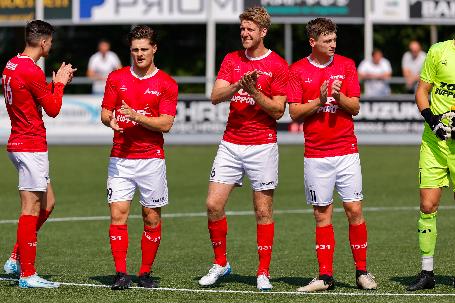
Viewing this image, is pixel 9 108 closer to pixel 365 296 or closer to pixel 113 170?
pixel 113 170

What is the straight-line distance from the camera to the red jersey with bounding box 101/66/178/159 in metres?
11.2

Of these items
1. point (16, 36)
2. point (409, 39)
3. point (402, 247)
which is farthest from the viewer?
point (409, 39)

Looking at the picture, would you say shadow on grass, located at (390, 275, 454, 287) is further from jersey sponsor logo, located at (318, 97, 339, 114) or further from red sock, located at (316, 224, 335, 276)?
jersey sponsor logo, located at (318, 97, 339, 114)

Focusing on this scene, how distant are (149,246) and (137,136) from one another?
1034 millimetres

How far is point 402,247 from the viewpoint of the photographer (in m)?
14.2

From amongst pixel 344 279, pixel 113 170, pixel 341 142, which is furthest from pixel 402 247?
pixel 113 170

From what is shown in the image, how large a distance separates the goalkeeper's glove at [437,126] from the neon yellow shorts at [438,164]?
18 centimetres

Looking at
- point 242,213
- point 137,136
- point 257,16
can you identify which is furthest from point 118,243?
point 242,213

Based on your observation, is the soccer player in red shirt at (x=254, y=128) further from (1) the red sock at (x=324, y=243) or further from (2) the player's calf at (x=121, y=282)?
(2) the player's calf at (x=121, y=282)

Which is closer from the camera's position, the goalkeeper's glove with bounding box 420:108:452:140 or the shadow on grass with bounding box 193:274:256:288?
the goalkeeper's glove with bounding box 420:108:452:140

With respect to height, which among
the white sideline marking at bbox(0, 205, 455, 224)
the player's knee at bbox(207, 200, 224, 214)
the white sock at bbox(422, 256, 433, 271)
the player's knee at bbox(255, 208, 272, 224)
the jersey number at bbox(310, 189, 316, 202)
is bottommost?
the white sideline marking at bbox(0, 205, 455, 224)

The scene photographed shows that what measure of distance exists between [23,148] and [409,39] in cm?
3508

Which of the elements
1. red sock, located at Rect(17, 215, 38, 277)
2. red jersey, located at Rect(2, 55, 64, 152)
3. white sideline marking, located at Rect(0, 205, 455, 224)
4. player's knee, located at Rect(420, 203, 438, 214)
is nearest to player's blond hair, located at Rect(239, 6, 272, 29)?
red jersey, located at Rect(2, 55, 64, 152)

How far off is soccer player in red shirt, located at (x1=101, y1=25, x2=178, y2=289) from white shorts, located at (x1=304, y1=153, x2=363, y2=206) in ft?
4.53
